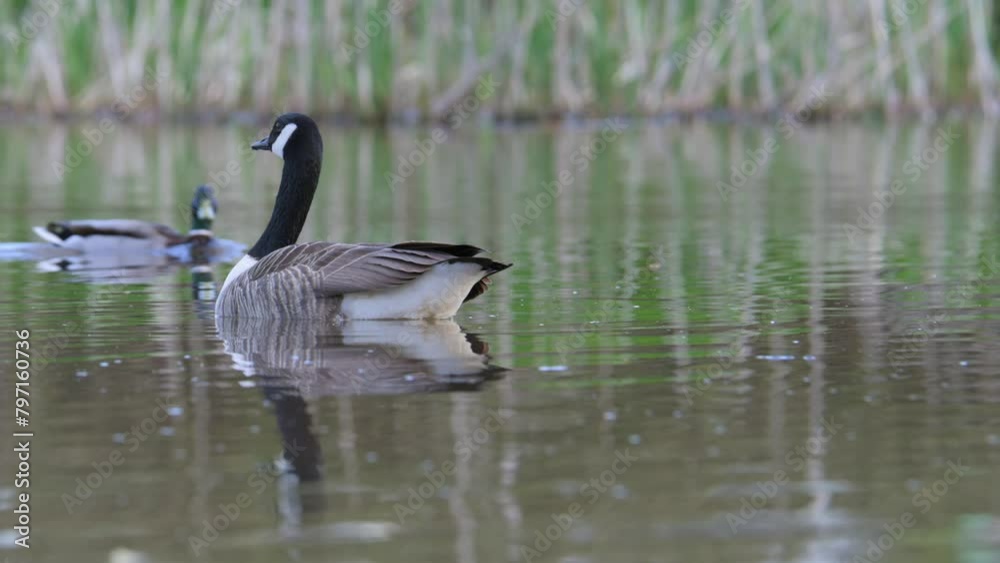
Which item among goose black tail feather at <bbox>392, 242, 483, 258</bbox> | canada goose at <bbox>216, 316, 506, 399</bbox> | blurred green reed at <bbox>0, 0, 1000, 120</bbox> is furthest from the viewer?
blurred green reed at <bbox>0, 0, 1000, 120</bbox>

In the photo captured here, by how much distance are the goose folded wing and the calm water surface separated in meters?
0.28

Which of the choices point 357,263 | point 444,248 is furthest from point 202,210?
point 444,248

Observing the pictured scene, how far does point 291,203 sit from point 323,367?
10.1ft

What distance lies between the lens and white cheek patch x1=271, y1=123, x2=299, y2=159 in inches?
464

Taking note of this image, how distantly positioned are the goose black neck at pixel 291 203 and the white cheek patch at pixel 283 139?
0.10m

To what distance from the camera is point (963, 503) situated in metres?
5.77

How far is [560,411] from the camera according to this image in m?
7.42

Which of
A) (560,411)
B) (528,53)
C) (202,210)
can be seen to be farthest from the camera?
(528,53)

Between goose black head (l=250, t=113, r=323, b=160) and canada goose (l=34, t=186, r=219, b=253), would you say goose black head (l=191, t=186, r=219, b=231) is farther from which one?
goose black head (l=250, t=113, r=323, b=160)

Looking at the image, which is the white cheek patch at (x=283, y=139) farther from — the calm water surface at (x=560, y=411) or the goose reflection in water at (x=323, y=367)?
the goose reflection in water at (x=323, y=367)

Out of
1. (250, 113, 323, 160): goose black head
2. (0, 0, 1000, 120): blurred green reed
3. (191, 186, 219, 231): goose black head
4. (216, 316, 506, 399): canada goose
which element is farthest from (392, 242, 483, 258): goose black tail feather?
(0, 0, 1000, 120): blurred green reed

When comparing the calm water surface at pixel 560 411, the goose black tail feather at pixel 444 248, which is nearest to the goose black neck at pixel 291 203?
the calm water surface at pixel 560 411

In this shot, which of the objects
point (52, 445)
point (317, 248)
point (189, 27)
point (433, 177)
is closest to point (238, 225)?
point (433, 177)

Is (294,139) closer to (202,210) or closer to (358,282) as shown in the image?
(358,282)
